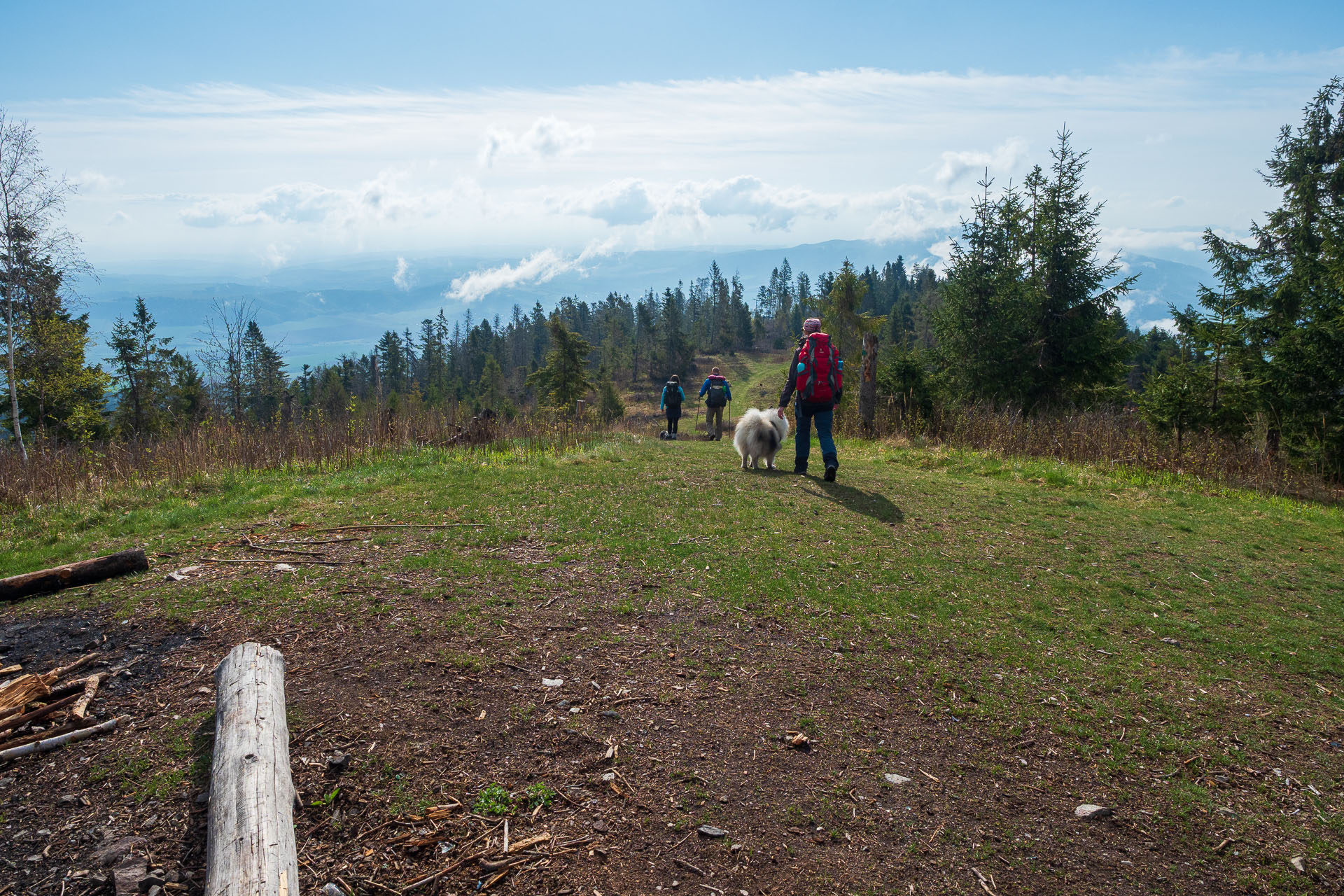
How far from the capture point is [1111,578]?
274 inches

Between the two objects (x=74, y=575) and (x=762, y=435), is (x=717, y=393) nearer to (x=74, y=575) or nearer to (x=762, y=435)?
(x=762, y=435)

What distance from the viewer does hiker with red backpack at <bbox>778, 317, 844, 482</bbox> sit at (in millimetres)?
10391

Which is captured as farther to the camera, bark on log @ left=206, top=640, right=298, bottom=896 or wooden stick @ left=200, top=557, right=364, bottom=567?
wooden stick @ left=200, top=557, right=364, bottom=567

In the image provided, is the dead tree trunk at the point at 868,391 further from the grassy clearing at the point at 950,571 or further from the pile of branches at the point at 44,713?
the pile of branches at the point at 44,713

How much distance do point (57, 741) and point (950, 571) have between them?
7221mm

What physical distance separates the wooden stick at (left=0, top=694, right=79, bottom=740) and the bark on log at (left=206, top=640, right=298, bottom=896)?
0.81 metres

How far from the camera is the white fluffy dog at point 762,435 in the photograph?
11906 mm

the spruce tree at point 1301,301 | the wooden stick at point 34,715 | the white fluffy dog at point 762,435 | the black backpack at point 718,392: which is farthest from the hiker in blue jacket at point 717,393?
the wooden stick at point 34,715

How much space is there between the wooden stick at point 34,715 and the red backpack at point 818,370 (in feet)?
29.9

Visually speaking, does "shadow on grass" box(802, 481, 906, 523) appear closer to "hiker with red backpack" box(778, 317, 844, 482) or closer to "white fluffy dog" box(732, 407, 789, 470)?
"hiker with red backpack" box(778, 317, 844, 482)

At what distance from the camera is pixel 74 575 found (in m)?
5.93

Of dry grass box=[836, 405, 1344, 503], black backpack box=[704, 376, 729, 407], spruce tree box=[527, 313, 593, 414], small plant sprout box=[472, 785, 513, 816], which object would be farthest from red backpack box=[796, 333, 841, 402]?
spruce tree box=[527, 313, 593, 414]

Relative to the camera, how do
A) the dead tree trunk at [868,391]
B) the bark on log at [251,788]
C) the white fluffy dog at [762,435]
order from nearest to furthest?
the bark on log at [251,788]
the white fluffy dog at [762,435]
the dead tree trunk at [868,391]

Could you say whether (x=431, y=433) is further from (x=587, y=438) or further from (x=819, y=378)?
(x=819, y=378)
